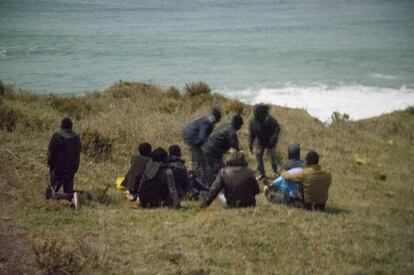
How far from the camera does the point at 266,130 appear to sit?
37.8ft

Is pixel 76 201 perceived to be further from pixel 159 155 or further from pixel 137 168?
pixel 159 155

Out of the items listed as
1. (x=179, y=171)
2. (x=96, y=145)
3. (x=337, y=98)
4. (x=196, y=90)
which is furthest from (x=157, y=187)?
(x=337, y=98)

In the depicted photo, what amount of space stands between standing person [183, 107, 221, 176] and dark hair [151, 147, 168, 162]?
167 cm

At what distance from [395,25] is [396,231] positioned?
8683 cm

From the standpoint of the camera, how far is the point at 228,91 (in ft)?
134

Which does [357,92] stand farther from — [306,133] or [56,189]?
[56,189]

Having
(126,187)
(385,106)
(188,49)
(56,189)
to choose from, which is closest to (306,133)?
(126,187)

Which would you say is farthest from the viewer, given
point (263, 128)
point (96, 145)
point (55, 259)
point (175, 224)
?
point (96, 145)

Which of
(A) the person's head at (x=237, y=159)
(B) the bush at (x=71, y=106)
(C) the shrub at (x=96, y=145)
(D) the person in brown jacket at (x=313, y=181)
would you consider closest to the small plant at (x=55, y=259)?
(A) the person's head at (x=237, y=159)

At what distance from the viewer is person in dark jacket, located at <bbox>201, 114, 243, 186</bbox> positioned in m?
10.3

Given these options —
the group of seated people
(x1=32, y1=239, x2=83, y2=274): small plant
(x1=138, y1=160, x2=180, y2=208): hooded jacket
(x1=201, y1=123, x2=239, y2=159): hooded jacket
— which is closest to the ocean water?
(x1=201, y1=123, x2=239, y2=159): hooded jacket

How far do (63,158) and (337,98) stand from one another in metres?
30.7

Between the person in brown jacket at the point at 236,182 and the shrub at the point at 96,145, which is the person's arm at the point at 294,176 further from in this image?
the shrub at the point at 96,145

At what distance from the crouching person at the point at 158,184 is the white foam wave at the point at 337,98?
23.2 m
